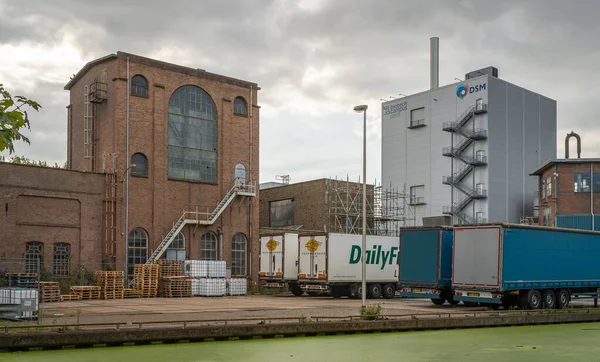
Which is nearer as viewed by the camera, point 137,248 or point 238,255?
point 137,248

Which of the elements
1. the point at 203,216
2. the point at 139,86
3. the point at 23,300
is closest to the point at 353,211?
the point at 203,216

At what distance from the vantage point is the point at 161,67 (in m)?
41.6

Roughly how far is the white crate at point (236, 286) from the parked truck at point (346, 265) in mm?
4639

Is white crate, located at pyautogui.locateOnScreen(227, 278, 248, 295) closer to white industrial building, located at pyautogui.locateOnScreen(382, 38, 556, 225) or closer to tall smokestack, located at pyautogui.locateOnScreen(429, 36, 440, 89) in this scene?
white industrial building, located at pyautogui.locateOnScreen(382, 38, 556, 225)

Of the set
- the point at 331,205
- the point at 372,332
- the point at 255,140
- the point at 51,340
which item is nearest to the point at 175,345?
the point at 51,340

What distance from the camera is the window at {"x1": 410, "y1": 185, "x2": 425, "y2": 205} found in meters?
69.6

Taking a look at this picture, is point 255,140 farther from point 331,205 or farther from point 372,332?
point 372,332

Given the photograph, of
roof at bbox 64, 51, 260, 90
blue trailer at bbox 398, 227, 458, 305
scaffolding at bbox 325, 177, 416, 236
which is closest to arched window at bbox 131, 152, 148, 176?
roof at bbox 64, 51, 260, 90

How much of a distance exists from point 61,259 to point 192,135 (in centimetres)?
1110

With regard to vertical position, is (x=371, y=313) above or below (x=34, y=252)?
below

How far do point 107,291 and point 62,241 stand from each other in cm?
400

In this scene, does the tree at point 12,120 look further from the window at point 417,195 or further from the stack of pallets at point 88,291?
the window at point 417,195

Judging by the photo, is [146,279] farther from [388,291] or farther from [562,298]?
[562,298]

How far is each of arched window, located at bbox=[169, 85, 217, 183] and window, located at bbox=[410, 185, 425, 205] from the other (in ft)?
102
